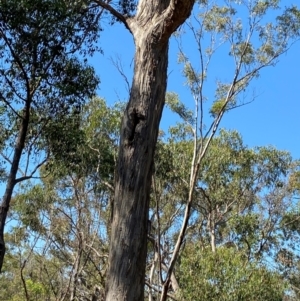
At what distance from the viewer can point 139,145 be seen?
11.2ft

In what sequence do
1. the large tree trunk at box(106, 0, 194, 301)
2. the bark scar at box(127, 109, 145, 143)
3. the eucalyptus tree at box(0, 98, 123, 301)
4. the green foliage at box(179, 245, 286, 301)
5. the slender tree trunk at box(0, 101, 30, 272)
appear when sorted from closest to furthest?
1. the large tree trunk at box(106, 0, 194, 301)
2. the bark scar at box(127, 109, 145, 143)
3. the slender tree trunk at box(0, 101, 30, 272)
4. the green foliage at box(179, 245, 286, 301)
5. the eucalyptus tree at box(0, 98, 123, 301)

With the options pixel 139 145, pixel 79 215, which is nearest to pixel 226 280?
pixel 79 215

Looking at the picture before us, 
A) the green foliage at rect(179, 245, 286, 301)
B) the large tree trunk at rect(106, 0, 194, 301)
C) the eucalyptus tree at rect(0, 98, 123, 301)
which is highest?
the eucalyptus tree at rect(0, 98, 123, 301)

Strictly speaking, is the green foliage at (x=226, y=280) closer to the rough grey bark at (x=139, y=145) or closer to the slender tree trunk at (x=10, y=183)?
the slender tree trunk at (x=10, y=183)

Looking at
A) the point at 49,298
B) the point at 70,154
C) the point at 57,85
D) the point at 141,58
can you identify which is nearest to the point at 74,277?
the point at 49,298

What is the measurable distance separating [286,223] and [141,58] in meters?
12.3

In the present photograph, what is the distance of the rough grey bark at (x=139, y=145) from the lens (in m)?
3.13

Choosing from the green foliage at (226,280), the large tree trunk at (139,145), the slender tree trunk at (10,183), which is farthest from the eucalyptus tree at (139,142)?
the green foliage at (226,280)

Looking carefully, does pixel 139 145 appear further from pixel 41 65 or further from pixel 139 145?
pixel 41 65

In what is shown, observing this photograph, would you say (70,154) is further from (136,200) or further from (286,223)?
(286,223)

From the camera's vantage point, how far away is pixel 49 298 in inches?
510

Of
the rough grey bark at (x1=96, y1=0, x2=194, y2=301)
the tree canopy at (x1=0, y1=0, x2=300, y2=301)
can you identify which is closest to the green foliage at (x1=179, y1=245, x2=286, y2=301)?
the tree canopy at (x1=0, y1=0, x2=300, y2=301)

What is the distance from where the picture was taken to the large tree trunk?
10.3ft

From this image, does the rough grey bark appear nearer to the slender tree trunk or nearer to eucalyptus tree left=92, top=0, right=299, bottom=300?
eucalyptus tree left=92, top=0, right=299, bottom=300
